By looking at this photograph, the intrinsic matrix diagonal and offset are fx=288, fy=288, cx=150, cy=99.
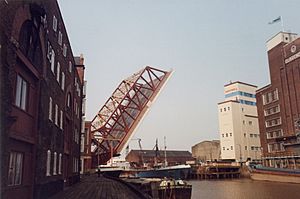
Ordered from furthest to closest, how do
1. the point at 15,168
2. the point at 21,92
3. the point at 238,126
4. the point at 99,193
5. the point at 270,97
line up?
1. the point at 238,126
2. the point at 270,97
3. the point at 99,193
4. the point at 21,92
5. the point at 15,168

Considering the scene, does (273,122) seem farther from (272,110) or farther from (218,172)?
(218,172)

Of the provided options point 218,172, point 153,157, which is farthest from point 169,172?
point 153,157

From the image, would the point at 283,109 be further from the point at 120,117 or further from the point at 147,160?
the point at 147,160

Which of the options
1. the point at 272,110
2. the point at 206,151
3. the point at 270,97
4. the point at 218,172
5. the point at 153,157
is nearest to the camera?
the point at 272,110

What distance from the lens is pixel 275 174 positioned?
136 feet

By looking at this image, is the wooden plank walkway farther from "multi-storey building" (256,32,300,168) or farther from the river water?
"multi-storey building" (256,32,300,168)

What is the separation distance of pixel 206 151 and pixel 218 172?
30.8 metres

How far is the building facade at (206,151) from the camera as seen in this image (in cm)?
8312

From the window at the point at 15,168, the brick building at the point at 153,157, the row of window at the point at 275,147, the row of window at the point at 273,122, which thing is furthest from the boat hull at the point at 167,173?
the window at the point at 15,168

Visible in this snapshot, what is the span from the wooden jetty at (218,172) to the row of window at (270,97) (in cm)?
1392

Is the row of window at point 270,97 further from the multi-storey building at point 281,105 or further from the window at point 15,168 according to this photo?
the window at point 15,168

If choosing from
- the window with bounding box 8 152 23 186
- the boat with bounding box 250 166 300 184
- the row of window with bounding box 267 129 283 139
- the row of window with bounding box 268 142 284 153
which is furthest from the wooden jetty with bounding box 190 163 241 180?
the window with bounding box 8 152 23 186

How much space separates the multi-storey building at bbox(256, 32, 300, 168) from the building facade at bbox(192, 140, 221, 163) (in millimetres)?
30913

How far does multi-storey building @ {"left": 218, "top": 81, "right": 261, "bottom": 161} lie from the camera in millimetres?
62438
